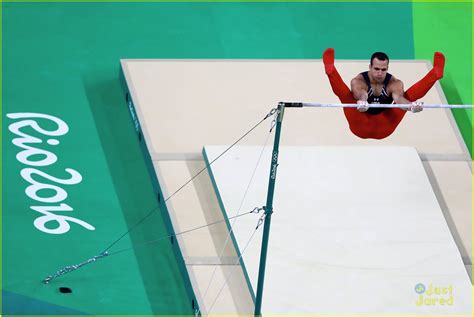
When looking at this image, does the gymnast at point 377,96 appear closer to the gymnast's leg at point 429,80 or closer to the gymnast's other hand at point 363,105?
the gymnast's leg at point 429,80

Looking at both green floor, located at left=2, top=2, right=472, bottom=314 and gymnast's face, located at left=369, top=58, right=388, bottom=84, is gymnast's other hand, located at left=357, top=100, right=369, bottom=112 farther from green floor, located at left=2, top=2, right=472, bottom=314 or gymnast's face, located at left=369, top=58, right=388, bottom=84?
green floor, located at left=2, top=2, right=472, bottom=314

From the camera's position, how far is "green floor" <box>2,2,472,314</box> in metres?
11.0

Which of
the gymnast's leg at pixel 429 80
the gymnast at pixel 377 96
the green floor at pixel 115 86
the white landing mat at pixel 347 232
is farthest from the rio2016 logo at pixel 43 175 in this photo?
the gymnast's leg at pixel 429 80

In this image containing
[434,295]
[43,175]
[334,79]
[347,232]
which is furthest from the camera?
[43,175]

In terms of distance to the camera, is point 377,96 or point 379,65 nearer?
point 379,65

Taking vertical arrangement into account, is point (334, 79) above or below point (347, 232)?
above

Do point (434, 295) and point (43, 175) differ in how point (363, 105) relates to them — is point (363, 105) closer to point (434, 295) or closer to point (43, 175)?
point (434, 295)

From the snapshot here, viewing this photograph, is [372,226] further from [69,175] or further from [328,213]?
[69,175]

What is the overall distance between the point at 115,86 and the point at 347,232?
10.5ft

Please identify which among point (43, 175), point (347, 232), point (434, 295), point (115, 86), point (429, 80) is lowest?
point (434, 295)

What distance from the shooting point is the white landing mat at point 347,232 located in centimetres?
1065

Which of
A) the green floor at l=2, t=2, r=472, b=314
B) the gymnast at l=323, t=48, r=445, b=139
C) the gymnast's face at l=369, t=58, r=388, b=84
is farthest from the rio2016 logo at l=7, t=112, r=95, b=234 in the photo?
the gymnast's face at l=369, t=58, r=388, b=84

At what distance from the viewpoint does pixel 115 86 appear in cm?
1327

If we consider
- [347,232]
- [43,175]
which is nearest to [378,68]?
[347,232]
